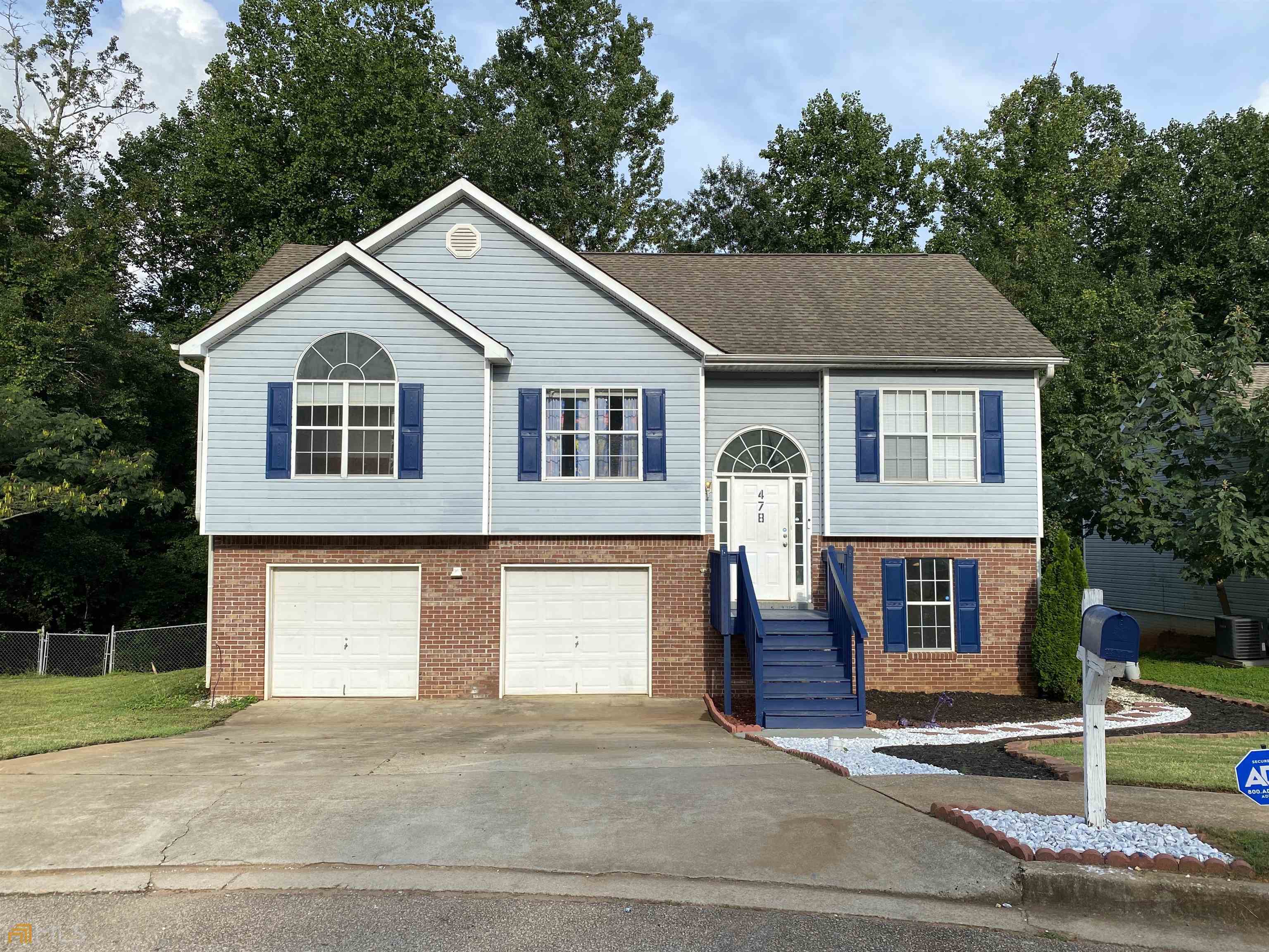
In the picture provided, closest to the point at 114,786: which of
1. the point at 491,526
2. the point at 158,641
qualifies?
the point at 491,526

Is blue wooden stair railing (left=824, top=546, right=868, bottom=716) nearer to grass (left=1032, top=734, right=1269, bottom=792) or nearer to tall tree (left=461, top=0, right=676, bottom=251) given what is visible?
grass (left=1032, top=734, right=1269, bottom=792)

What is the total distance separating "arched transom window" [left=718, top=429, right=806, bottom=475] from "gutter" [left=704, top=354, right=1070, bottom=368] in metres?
Result: 1.18

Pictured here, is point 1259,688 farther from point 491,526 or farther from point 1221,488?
point 491,526

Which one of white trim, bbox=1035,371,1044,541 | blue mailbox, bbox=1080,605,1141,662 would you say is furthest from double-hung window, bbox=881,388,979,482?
blue mailbox, bbox=1080,605,1141,662

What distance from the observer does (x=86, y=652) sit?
18984mm

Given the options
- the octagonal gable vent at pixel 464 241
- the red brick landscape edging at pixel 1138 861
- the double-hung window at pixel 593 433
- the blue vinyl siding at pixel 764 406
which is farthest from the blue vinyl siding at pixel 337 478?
the red brick landscape edging at pixel 1138 861

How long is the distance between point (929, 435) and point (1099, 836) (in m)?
9.33

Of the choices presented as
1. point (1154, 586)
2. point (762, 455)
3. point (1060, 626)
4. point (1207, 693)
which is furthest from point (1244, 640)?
point (762, 455)

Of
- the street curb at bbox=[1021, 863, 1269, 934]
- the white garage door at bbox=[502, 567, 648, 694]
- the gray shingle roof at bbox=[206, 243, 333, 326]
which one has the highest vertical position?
the gray shingle roof at bbox=[206, 243, 333, 326]

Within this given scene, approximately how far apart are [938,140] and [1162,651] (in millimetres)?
22070

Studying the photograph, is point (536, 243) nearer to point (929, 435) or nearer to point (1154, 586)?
point (929, 435)

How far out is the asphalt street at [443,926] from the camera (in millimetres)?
5312

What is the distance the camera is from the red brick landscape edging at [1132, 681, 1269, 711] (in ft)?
45.9

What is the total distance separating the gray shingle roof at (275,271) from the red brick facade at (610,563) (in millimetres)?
3830
